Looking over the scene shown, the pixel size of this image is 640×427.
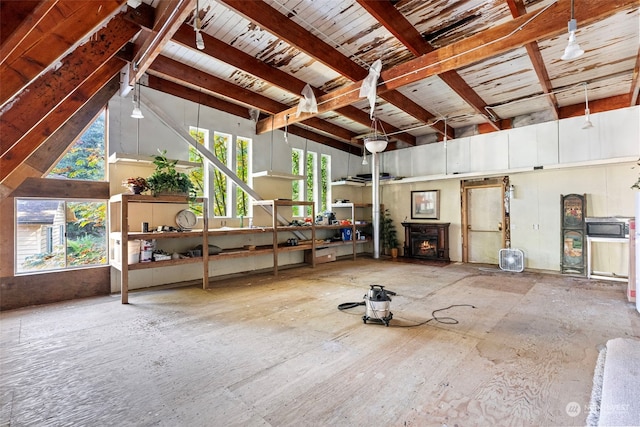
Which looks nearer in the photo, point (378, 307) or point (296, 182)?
point (378, 307)

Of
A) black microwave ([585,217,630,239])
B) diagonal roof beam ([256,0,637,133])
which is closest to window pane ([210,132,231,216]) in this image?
diagonal roof beam ([256,0,637,133])

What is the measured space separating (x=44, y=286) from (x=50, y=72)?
10.2ft

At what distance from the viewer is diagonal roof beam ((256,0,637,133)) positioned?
3.04 metres

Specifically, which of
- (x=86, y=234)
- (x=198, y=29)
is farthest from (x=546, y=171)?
(x=86, y=234)

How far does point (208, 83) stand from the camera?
5.31 metres

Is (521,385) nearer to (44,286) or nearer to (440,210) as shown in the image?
(44,286)

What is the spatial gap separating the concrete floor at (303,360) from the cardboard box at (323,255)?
9.95 feet

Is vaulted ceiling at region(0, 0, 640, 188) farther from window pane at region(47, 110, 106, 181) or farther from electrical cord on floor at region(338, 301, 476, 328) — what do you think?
electrical cord on floor at region(338, 301, 476, 328)

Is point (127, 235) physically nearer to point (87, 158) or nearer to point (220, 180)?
point (87, 158)

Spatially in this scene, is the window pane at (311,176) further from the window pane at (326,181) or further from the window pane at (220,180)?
the window pane at (220,180)

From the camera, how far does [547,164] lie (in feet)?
21.6

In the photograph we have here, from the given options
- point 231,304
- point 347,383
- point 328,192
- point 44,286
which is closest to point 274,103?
point 328,192

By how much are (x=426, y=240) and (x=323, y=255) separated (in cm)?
307

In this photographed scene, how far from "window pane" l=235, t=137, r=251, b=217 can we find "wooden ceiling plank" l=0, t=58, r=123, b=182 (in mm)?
2690
